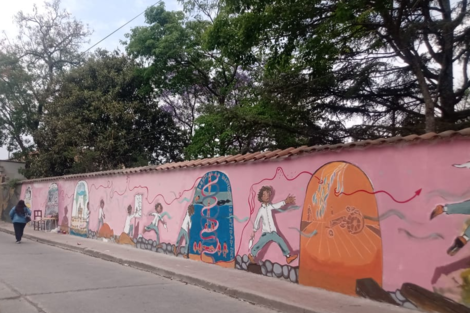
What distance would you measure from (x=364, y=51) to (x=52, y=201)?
1492 centimetres

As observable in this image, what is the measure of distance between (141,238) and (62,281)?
4584 mm

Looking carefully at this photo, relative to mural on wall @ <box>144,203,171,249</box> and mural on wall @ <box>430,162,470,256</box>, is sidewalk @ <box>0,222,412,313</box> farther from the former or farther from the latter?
mural on wall @ <box>430,162,470,256</box>

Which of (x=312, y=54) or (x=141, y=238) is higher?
(x=312, y=54)

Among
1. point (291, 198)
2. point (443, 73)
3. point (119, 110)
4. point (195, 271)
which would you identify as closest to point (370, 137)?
point (443, 73)

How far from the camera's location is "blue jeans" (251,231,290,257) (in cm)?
788

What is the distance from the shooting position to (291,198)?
7.85m

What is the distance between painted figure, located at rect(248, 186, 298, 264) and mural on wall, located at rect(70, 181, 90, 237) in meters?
9.69

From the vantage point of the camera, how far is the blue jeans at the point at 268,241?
25.8 feet

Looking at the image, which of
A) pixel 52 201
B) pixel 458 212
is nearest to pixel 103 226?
A: pixel 52 201

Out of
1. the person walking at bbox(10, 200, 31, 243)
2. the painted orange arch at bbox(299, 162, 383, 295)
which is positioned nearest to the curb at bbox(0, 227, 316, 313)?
the painted orange arch at bbox(299, 162, 383, 295)

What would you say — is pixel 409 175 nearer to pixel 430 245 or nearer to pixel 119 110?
pixel 430 245

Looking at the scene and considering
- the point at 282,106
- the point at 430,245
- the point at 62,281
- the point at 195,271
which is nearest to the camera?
the point at 430,245

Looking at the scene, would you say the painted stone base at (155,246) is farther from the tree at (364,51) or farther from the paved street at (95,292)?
the tree at (364,51)

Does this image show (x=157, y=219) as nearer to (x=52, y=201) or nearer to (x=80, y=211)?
(x=80, y=211)
